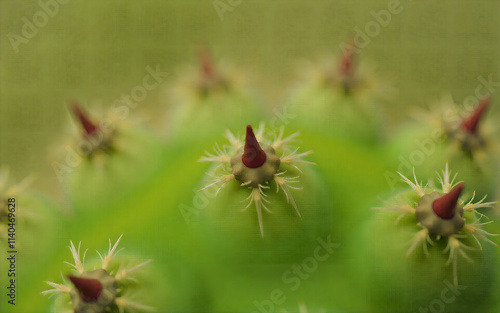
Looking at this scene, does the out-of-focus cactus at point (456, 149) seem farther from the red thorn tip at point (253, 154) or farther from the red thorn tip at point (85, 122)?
the red thorn tip at point (85, 122)

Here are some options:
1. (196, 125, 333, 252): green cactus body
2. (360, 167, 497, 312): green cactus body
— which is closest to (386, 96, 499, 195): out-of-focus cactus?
(360, 167, 497, 312): green cactus body

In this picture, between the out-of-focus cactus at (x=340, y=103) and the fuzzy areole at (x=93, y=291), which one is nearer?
the fuzzy areole at (x=93, y=291)

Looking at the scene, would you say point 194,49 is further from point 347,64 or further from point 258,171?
point 258,171

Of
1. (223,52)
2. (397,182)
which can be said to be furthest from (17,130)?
(397,182)

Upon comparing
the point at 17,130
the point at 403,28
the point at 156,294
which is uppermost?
the point at 403,28

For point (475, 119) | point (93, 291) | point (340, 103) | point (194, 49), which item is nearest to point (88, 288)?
point (93, 291)

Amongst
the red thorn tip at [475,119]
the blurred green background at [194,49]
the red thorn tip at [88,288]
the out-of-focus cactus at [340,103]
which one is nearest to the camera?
the red thorn tip at [88,288]

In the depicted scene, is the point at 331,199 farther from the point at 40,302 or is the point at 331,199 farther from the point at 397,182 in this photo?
the point at 40,302

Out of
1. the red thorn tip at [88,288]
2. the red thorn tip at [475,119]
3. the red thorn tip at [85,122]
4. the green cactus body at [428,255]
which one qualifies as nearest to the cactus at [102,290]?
the red thorn tip at [88,288]
